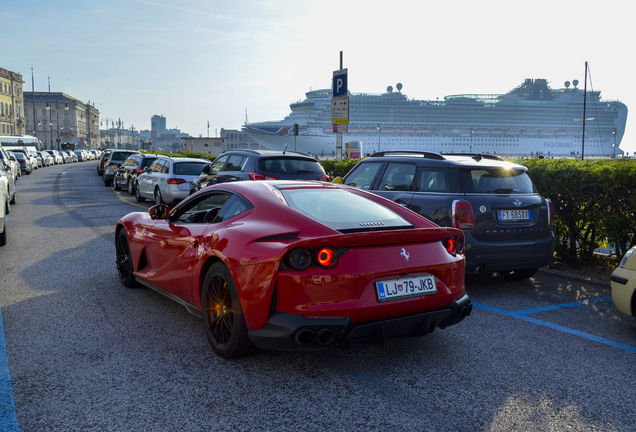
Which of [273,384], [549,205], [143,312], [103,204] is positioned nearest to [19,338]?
[143,312]

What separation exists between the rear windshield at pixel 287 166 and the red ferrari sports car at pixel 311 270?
6.43m

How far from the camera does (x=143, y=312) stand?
493 cm

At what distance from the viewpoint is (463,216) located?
570cm

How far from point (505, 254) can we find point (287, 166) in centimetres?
594

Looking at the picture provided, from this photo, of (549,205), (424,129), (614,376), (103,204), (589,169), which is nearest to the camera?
(614,376)

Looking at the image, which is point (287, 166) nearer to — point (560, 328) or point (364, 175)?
point (364, 175)

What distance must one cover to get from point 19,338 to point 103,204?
12.0m

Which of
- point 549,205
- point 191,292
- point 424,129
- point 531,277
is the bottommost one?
point 531,277

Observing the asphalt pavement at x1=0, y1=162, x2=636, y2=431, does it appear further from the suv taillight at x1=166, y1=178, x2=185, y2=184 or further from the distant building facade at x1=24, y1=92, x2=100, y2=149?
the distant building facade at x1=24, y1=92, x2=100, y2=149

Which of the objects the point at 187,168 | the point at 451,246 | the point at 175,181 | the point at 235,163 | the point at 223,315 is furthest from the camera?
the point at 187,168

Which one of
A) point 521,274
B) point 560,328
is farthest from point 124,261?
point 521,274

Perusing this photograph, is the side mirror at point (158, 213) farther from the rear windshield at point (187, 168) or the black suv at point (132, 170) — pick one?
the black suv at point (132, 170)

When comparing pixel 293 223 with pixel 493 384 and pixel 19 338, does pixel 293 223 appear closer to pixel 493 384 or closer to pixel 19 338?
pixel 493 384

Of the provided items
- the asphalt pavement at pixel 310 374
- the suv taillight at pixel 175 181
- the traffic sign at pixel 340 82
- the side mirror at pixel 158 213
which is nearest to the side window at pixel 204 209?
the side mirror at pixel 158 213
